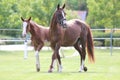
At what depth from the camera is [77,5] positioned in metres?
74.2

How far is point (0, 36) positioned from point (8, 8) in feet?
17.1

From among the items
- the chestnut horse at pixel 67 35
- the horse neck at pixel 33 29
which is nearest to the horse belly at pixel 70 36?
the chestnut horse at pixel 67 35

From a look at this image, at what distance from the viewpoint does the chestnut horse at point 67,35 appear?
41.9 feet

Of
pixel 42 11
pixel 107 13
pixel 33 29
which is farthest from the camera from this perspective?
pixel 107 13

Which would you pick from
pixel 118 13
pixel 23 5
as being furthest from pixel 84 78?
pixel 23 5

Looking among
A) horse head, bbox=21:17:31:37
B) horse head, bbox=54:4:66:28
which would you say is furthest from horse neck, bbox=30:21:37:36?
horse head, bbox=54:4:66:28

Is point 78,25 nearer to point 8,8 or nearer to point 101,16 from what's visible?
point 8,8

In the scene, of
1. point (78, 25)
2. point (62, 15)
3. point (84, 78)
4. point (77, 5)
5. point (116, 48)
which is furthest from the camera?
point (77, 5)

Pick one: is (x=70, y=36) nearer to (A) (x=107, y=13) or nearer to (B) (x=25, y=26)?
(B) (x=25, y=26)

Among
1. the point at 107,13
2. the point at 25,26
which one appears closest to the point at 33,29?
the point at 25,26

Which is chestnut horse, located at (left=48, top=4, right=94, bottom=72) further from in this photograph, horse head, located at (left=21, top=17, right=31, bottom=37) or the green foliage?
the green foliage

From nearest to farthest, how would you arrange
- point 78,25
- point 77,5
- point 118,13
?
point 78,25
point 118,13
point 77,5

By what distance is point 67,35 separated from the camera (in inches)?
527

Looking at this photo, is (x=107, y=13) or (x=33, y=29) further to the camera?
(x=107, y=13)
